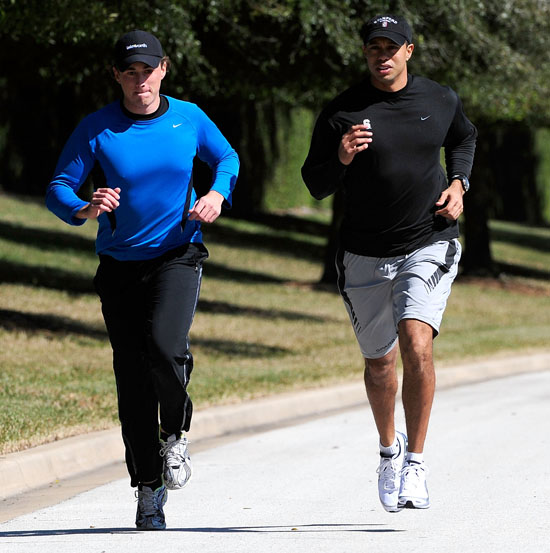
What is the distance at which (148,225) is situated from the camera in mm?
5512

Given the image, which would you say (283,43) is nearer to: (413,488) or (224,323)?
(224,323)

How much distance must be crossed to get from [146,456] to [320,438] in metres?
3.51

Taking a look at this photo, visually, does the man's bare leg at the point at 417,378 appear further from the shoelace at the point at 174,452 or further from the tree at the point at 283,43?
the tree at the point at 283,43

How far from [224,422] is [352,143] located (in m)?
4.37

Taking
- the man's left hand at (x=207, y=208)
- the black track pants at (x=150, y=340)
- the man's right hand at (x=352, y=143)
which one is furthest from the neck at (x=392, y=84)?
the black track pants at (x=150, y=340)

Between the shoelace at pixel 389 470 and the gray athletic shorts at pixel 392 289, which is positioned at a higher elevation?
the gray athletic shorts at pixel 392 289

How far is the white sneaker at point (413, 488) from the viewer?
567 centimetres

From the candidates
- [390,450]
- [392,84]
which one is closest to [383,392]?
[390,450]

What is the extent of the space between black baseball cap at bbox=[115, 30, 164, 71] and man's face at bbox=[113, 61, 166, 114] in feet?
0.07

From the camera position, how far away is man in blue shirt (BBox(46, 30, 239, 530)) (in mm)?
5484

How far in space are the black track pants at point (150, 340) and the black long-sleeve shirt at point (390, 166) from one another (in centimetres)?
75

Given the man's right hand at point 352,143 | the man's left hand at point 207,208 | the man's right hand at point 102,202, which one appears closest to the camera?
the man's right hand at point 102,202

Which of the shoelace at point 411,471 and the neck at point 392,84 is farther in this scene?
the neck at point 392,84

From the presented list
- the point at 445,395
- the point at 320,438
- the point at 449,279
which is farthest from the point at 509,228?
the point at 449,279
